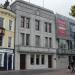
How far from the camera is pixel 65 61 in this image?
50.2 meters

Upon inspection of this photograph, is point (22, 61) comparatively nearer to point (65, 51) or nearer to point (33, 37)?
point (33, 37)

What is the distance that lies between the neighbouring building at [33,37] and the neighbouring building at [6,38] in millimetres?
1121

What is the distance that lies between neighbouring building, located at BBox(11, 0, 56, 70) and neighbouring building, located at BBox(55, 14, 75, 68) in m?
1.31

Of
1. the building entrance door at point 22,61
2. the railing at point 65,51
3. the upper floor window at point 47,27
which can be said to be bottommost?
the building entrance door at point 22,61

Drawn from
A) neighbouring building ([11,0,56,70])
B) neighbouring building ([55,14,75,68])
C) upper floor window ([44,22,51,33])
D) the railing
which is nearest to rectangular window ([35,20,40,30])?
neighbouring building ([11,0,56,70])

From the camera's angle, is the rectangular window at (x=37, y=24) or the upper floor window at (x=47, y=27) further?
the upper floor window at (x=47, y=27)

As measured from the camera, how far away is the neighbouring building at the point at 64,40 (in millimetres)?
48781

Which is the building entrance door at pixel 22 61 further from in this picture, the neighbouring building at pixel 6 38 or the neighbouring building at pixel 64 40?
the neighbouring building at pixel 64 40

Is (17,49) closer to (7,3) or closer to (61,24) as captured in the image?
(7,3)

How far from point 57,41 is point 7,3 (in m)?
14.1

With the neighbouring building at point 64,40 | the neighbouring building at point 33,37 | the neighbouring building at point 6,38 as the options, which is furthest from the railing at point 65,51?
the neighbouring building at point 6,38

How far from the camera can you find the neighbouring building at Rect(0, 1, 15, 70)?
37631 mm

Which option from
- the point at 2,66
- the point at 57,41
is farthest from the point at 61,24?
the point at 2,66

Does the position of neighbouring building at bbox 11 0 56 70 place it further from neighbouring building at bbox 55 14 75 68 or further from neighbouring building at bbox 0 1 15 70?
neighbouring building at bbox 55 14 75 68
